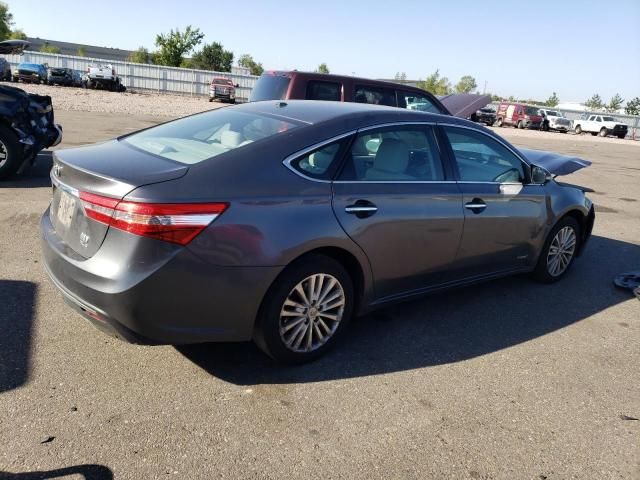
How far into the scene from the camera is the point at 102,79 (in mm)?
39125

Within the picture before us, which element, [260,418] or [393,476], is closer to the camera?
[393,476]

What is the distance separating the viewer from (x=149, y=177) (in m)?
2.86

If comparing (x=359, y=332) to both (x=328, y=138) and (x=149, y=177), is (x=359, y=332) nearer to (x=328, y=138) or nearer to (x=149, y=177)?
(x=328, y=138)

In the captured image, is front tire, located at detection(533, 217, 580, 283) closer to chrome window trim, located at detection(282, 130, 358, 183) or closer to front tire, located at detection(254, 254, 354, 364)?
front tire, located at detection(254, 254, 354, 364)

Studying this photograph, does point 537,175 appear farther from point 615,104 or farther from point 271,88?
point 615,104

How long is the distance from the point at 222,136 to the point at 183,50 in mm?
63642

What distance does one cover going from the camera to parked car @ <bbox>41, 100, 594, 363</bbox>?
280 cm

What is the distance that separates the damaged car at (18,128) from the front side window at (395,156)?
608 cm

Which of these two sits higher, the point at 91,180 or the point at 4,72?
the point at 91,180

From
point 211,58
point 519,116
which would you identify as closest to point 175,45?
point 211,58

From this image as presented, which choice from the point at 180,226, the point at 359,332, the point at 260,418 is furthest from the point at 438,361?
the point at 180,226

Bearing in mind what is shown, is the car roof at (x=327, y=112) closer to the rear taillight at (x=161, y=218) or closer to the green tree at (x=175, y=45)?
the rear taillight at (x=161, y=218)

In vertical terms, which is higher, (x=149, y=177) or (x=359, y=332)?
(x=149, y=177)

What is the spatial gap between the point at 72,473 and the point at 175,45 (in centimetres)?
6457
